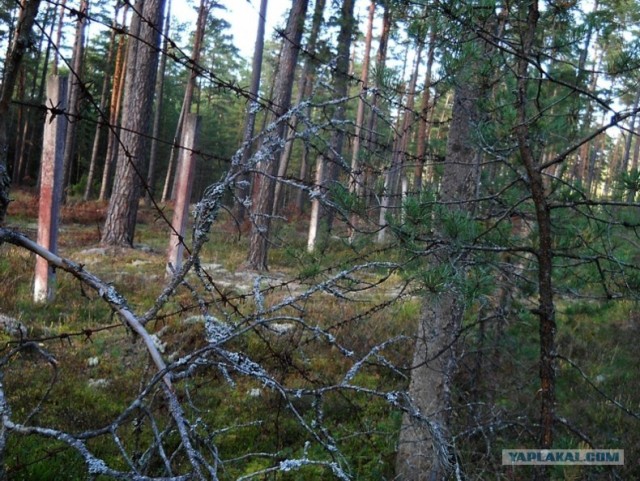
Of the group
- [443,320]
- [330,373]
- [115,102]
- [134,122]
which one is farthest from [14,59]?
[115,102]

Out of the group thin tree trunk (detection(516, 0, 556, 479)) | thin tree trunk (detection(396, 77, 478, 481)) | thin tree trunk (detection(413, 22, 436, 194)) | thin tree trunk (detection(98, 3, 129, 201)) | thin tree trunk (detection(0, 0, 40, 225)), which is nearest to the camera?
thin tree trunk (detection(0, 0, 40, 225))

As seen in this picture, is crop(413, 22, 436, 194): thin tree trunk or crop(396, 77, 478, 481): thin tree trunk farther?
crop(396, 77, 478, 481): thin tree trunk

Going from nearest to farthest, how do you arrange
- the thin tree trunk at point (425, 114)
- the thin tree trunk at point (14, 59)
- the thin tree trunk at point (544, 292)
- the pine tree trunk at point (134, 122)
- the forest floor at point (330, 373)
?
1. the thin tree trunk at point (14, 59)
2. the thin tree trunk at point (544, 292)
3. the thin tree trunk at point (425, 114)
4. the forest floor at point (330, 373)
5. the pine tree trunk at point (134, 122)

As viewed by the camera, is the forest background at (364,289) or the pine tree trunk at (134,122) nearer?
the forest background at (364,289)

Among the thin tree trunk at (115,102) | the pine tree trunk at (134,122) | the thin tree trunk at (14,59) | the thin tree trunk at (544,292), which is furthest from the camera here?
the thin tree trunk at (115,102)

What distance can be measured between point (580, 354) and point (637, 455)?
3.43 metres

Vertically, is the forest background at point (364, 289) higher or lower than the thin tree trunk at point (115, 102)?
lower

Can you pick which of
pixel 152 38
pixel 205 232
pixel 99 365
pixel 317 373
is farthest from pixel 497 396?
pixel 152 38

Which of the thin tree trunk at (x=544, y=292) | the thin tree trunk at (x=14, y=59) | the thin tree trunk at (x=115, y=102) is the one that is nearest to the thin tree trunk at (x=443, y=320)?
the thin tree trunk at (x=544, y=292)

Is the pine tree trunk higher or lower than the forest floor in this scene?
higher

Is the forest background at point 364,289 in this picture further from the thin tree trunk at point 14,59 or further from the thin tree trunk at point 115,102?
the thin tree trunk at point 115,102

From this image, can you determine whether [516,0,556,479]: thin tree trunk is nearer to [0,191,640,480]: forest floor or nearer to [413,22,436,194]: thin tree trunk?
[0,191,640,480]: forest floor

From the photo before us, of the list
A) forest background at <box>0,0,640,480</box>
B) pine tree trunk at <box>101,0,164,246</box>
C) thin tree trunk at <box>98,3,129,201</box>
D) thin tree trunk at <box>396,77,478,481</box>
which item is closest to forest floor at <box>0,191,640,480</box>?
forest background at <box>0,0,640,480</box>

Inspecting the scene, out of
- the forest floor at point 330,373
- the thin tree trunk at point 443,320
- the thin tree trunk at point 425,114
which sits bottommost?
the forest floor at point 330,373
